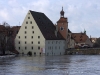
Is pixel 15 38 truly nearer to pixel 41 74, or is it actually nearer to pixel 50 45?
pixel 50 45

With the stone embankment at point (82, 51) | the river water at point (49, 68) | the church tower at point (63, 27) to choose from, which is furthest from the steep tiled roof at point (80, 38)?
the river water at point (49, 68)

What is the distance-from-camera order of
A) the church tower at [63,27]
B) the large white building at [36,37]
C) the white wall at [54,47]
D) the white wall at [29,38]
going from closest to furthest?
the large white building at [36,37]
the white wall at [29,38]
the white wall at [54,47]
the church tower at [63,27]

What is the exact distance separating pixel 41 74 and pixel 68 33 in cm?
8205

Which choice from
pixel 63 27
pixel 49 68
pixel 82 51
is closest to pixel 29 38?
pixel 63 27

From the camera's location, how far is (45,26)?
108 meters

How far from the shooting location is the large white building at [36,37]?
104m

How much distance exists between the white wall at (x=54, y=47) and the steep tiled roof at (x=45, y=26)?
3.92ft

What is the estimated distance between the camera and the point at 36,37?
10562 cm

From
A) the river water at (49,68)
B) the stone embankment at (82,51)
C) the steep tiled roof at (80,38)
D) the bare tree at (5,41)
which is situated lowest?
the river water at (49,68)

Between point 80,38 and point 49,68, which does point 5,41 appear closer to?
point 49,68

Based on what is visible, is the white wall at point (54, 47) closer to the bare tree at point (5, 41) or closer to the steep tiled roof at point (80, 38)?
the bare tree at point (5, 41)

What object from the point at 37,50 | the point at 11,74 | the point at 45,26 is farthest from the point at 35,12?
the point at 11,74

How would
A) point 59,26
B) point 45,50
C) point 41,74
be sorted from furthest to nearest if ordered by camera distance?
point 59,26, point 45,50, point 41,74

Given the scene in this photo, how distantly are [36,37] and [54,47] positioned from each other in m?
6.47
